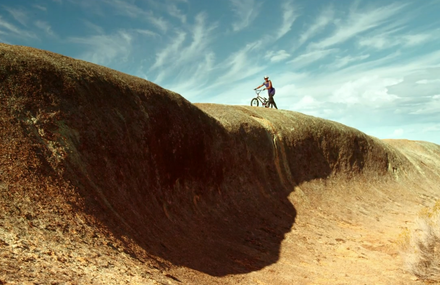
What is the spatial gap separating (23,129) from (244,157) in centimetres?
1134

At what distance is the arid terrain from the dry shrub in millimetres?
356

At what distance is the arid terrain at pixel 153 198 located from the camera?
722cm

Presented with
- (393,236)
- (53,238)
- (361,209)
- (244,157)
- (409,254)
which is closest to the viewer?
(53,238)

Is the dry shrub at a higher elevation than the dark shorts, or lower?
lower

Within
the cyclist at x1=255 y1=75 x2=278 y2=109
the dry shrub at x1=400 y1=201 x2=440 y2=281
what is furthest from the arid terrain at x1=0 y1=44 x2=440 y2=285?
the cyclist at x1=255 y1=75 x2=278 y2=109

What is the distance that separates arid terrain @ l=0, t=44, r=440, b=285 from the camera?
722 centimetres

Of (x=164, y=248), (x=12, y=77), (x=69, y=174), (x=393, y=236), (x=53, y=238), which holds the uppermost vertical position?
(x=12, y=77)

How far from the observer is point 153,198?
11664 mm

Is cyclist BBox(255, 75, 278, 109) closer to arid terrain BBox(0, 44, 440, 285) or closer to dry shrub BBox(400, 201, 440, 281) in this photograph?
arid terrain BBox(0, 44, 440, 285)

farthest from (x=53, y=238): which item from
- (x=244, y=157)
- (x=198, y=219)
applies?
(x=244, y=157)

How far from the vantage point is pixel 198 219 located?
42.6 ft

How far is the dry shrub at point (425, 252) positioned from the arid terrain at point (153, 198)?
356mm

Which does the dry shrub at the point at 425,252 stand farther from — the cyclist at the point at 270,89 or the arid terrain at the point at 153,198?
the cyclist at the point at 270,89

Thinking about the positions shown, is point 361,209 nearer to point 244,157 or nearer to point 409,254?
point 244,157
